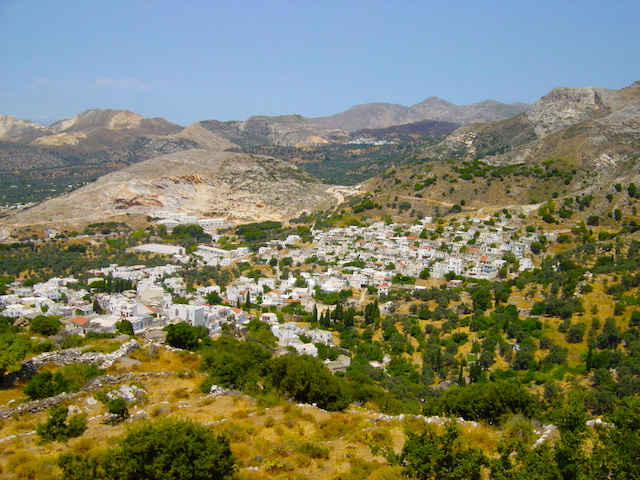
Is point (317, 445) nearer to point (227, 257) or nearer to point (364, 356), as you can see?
point (364, 356)

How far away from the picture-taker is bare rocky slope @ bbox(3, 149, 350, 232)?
6681 cm

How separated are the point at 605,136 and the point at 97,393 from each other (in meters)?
77.7

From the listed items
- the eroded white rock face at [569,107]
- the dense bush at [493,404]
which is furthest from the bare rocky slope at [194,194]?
the dense bush at [493,404]

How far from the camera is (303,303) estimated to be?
34406mm

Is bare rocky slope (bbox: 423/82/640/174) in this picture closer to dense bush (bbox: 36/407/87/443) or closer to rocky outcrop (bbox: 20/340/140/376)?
rocky outcrop (bbox: 20/340/140/376)

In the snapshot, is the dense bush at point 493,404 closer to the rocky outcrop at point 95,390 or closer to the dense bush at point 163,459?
the dense bush at point 163,459

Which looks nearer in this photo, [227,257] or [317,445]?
[317,445]

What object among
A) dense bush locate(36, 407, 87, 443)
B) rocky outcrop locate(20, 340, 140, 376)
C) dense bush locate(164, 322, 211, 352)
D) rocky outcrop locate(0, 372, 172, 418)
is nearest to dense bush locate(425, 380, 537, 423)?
rocky outcrop locate(0, 372, 172, 418)

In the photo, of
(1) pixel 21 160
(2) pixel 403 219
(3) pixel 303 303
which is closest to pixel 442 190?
(2) pixel 403 219

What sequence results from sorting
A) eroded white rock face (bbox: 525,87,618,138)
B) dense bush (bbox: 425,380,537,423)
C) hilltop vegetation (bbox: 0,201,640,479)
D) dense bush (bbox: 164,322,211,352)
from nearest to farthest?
1. hilltop vegetation (bbox: 0,201,640,479)
2. dense bush (bbox: 425,380,537,423)
3. dense bush (bbox: 164,322,211,352)
4. eroded white rock face (bbox: 525,87,618,138)

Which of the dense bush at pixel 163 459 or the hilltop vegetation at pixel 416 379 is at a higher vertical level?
→ the dense bush at pixel 163 459

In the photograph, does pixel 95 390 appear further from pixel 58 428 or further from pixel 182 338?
pixel 182 338

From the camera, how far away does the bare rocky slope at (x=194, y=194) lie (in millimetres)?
66812

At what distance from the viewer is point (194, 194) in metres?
75.8
